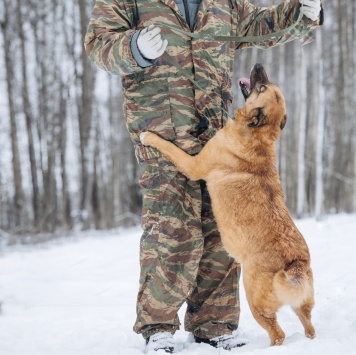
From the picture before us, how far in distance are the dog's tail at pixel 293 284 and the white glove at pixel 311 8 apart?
1.58 meters

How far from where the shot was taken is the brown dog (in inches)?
105

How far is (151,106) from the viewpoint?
2.93 meters

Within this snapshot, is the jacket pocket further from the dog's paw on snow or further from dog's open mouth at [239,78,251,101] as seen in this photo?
dog's open mouth at [239,78,251,101]

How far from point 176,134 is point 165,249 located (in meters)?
0.72

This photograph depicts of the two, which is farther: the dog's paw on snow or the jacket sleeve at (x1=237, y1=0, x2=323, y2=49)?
the jacket sleeve at (x1=237, y1=0, x2=323, y2=49)

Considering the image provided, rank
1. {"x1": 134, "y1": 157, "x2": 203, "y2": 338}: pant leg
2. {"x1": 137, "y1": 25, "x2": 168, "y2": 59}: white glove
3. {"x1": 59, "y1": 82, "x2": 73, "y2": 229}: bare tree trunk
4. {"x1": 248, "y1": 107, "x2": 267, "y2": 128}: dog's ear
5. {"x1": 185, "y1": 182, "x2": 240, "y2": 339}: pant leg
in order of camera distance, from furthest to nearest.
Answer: {"x1": 59, "y1": 82, "x2": 73, "y2": 229}: bare tree trunk
{"x1": 248, "y1": 107, "x2": 267, "y2": 128}: dog's ear
{"x1": 185, "y1": 182, "x2": 240, "y2": 339}: pant leg
{"x1": 134, "y1": 157, "x2": 203, "y2": 338}: pant leg
{"x1": 137, "y1": 25, "x2": 168, "y2": 59}: white glove

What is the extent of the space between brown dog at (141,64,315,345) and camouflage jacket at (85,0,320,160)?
0.11m

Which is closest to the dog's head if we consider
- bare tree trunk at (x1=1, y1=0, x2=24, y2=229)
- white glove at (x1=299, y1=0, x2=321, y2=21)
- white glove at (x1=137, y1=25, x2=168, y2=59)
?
white glove at (x1=299, y1=0, x2=321, y2=21)

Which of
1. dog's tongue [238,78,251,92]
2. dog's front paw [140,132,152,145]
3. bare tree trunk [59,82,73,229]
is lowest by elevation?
bare tree trunk [59,82,73,229]

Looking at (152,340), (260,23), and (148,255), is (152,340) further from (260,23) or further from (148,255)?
(260,23)

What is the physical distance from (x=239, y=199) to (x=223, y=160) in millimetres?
318

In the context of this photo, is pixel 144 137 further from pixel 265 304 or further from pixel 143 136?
pixel 265 304

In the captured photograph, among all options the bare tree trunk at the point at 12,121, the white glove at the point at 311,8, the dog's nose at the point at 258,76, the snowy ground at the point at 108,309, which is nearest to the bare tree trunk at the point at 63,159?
the bare tree trunk at the point at 12,121

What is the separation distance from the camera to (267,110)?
10.8ft
